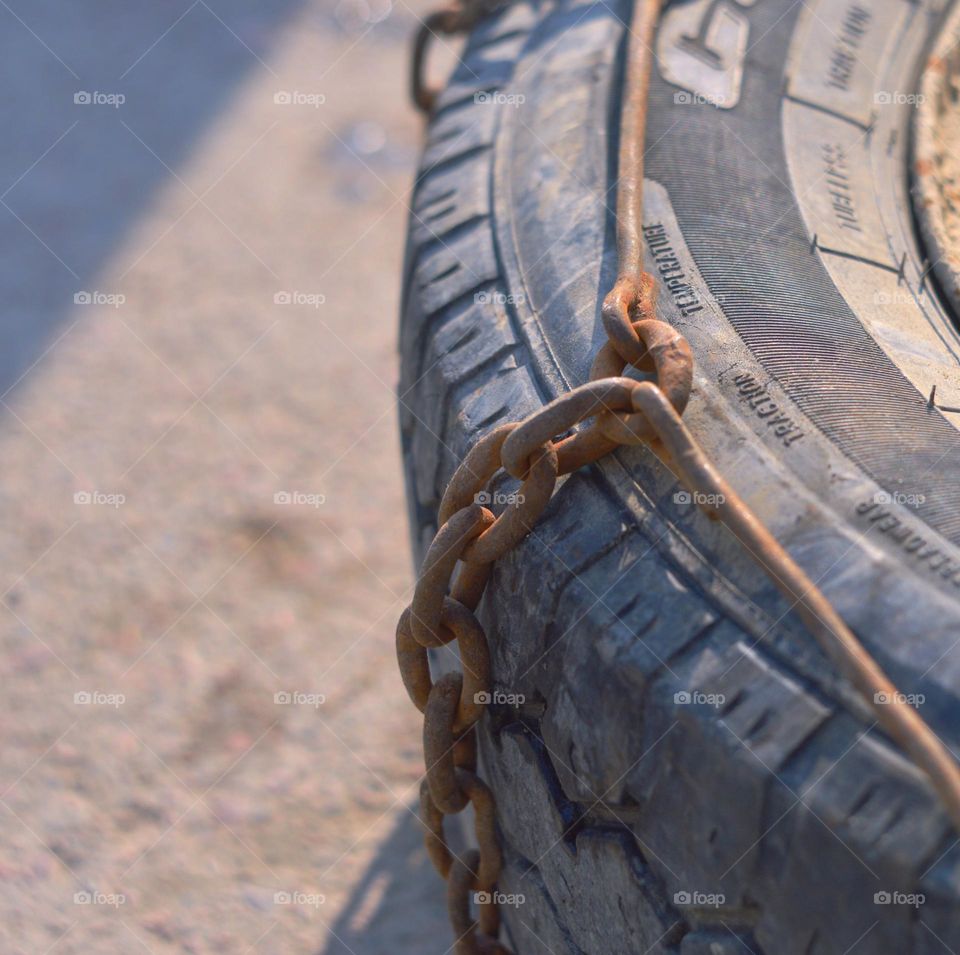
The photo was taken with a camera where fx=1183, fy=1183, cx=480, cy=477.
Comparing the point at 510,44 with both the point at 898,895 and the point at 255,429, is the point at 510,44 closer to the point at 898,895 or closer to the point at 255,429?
the point at 255,429

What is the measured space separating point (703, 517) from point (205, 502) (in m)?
1.71

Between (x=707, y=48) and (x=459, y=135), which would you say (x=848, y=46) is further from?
(x=459, y=135)

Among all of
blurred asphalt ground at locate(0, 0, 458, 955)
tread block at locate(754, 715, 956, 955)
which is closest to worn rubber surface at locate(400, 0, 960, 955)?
tread block at locate(754, 715, 956, 955)

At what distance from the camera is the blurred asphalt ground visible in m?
1.87

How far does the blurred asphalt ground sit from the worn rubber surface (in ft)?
2.15

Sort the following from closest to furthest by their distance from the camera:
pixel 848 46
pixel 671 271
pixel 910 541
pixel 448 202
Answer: pixel 910 541 < pixel 671 271 < pixel 448 202 < pixel 848 46

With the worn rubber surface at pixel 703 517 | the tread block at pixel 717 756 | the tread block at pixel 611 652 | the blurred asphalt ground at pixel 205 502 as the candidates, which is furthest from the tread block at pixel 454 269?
the blurred asphalt ground at pixel 205 502

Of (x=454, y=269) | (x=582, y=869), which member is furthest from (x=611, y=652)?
(x=454, y=269)

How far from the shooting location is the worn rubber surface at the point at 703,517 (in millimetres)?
882

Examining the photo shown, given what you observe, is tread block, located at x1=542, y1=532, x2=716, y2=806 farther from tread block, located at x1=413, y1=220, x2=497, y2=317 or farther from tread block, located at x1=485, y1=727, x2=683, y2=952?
tread block, located at x1=413, y1=220, x2=497, y2=317

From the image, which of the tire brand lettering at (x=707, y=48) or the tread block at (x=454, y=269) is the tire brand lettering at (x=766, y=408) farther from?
the tire brand lettering at (x=707, y=48)

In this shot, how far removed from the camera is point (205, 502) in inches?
98.9

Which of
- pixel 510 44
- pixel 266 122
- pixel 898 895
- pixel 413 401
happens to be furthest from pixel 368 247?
pixel 898 895

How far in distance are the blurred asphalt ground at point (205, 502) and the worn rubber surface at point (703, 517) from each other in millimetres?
654
